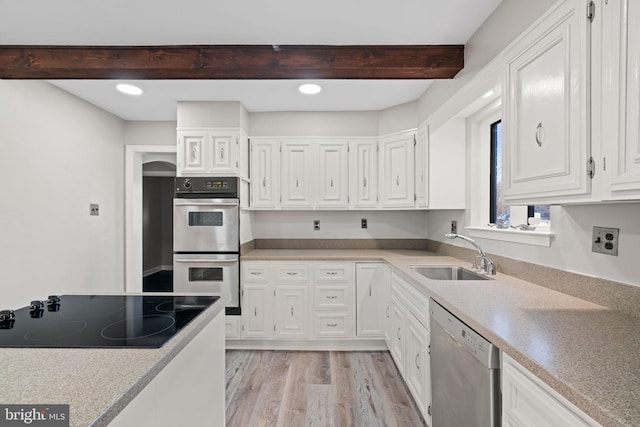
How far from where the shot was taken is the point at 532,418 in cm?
92

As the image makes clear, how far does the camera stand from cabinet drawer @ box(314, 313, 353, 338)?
10.0 feet

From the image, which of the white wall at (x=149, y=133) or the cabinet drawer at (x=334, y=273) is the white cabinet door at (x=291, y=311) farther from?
the white wall at (x=149, y=133)

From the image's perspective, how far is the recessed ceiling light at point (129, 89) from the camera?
2.80m

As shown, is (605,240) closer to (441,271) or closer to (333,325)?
(441,271)

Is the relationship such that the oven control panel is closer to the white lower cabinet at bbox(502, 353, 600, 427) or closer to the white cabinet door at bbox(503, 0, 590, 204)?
the white cabinet door at bbox(503, 0, 590, 204)

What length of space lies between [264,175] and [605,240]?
2807 millimetres

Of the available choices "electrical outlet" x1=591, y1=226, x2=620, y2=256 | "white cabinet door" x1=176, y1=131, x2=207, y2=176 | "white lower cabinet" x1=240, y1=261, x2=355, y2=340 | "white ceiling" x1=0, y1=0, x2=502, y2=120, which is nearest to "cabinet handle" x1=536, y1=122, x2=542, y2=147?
"electrical outlet" x1=591, y1=226, x2=620, y2=256

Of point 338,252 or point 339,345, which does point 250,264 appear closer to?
point 338,252

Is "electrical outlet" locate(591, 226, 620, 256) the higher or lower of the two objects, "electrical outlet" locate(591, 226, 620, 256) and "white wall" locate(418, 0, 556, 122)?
the lower

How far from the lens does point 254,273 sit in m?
3.07

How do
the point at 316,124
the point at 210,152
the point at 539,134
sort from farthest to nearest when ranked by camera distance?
the point at 316,124
the point at 210,152
the point at 539,134

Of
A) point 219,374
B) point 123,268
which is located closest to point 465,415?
point 219,374

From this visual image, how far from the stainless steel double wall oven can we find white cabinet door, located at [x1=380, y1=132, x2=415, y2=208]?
5.00 ft

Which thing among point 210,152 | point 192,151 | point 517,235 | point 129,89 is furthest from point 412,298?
point 129,89
